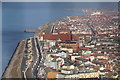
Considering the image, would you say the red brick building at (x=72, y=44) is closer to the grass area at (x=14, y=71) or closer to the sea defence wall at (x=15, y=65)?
the sea defence wall at (x=15, y=65)

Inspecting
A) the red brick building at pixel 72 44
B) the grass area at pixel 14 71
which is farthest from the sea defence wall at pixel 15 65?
the red brick building at pixel 72 44

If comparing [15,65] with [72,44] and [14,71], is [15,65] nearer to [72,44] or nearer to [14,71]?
[14,71]

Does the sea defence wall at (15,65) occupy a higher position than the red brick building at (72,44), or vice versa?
the red brick building at (72,44)

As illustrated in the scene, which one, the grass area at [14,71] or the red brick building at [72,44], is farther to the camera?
the red brick building at [72,44]

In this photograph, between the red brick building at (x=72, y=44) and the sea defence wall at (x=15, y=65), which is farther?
the red brick building at (x=72, y=44)

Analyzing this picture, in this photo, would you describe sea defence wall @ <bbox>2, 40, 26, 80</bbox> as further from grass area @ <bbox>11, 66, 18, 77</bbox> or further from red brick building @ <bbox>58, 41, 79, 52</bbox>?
red brick building @ <bbox>58, 41, 79, 52</bbox>

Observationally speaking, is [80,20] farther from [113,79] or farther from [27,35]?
[113,79]

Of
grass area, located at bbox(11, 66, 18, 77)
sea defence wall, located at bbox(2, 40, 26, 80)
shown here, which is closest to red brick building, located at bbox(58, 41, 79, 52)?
sea defence wall, located at bbox(2, 40, 26, 80)

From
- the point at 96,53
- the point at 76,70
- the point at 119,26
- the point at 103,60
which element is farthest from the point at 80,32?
the point at 76,70

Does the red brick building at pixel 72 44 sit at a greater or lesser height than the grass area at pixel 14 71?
greater
